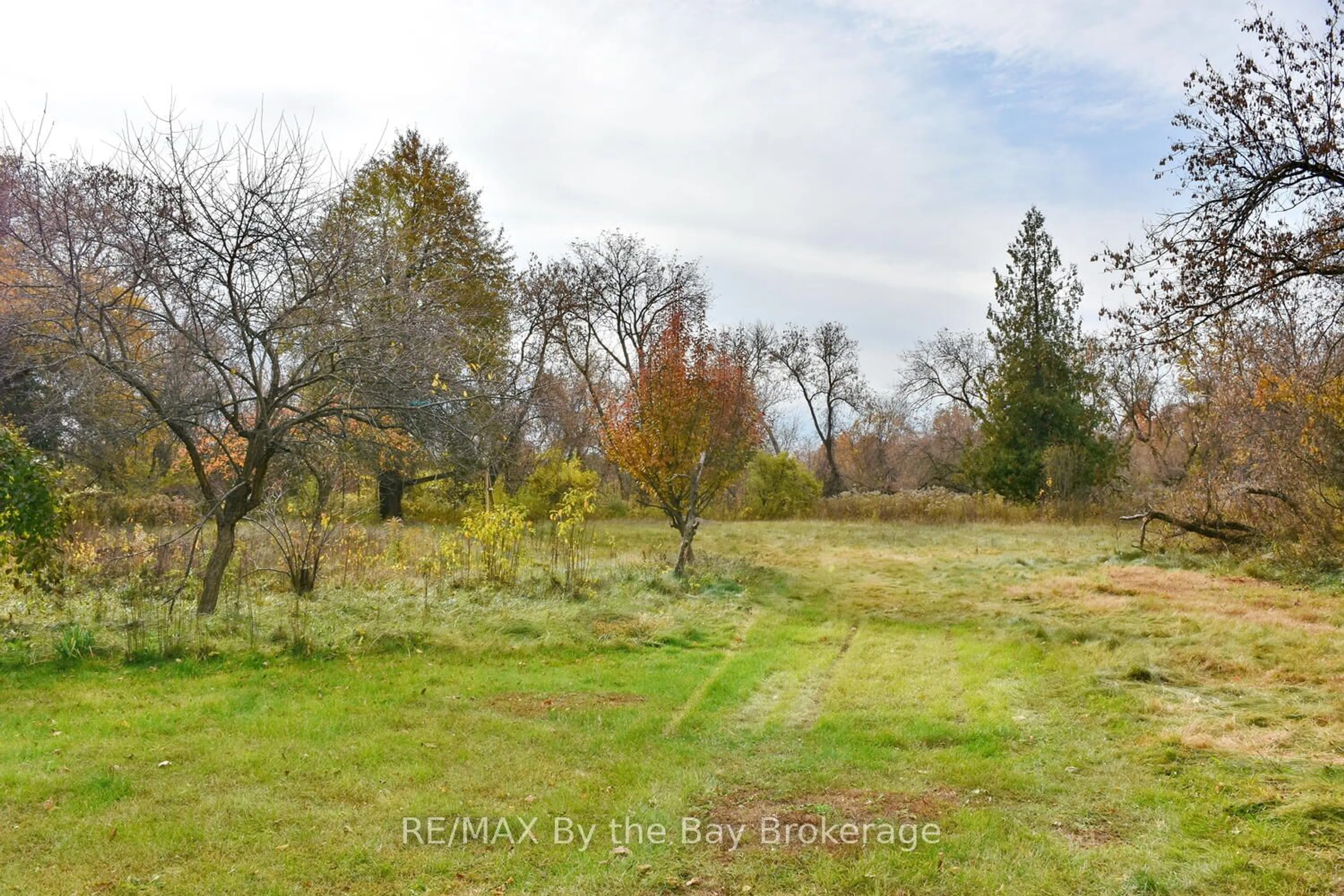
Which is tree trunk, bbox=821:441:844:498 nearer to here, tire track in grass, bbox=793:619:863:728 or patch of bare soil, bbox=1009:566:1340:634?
patch of bare soil, bbox=1009:566:1340:634

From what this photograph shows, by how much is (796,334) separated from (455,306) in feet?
101

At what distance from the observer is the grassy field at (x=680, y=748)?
4133 millimetres

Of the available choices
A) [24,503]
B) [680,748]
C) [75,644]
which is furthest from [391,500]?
[680,748]

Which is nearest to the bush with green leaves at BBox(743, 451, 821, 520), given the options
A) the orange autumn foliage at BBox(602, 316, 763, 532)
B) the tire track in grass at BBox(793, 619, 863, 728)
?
the orange autumn foliage at BBox(602, 316, 763, 532)

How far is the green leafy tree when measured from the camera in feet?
95.4

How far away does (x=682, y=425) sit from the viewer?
1523cm

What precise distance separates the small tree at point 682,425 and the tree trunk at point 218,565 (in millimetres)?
7233

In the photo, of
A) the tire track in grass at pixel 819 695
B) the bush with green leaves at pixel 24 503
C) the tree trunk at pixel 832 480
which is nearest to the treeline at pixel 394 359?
the bush with green leaves at pixel 24 503

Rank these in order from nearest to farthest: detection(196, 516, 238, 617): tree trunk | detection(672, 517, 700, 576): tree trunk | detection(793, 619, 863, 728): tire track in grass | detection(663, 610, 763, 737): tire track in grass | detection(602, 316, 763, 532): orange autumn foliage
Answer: detection(663, 610, 763, 737): tire track in grass < detection(793, 619, 863, 728): tire track in grass < detection(196, 516, 238, 617): tree trunk < detection(672, 517, 700, 576): tree trunk < detection(602, 316, 763, 532): orange autumn foliage

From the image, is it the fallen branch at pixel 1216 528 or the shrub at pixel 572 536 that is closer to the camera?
the shrub at pixel 572 536

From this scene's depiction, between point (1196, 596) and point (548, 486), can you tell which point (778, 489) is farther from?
point (1196, 596)

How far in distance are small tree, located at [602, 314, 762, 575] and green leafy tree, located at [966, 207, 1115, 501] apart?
55.9ft

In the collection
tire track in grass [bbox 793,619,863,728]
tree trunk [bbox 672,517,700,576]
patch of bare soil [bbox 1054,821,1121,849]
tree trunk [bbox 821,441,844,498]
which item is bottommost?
patch of bare soil [bbox 1054,821,1121,849]

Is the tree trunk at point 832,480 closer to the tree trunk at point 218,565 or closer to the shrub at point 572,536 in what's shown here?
the shrub at point 572,536
